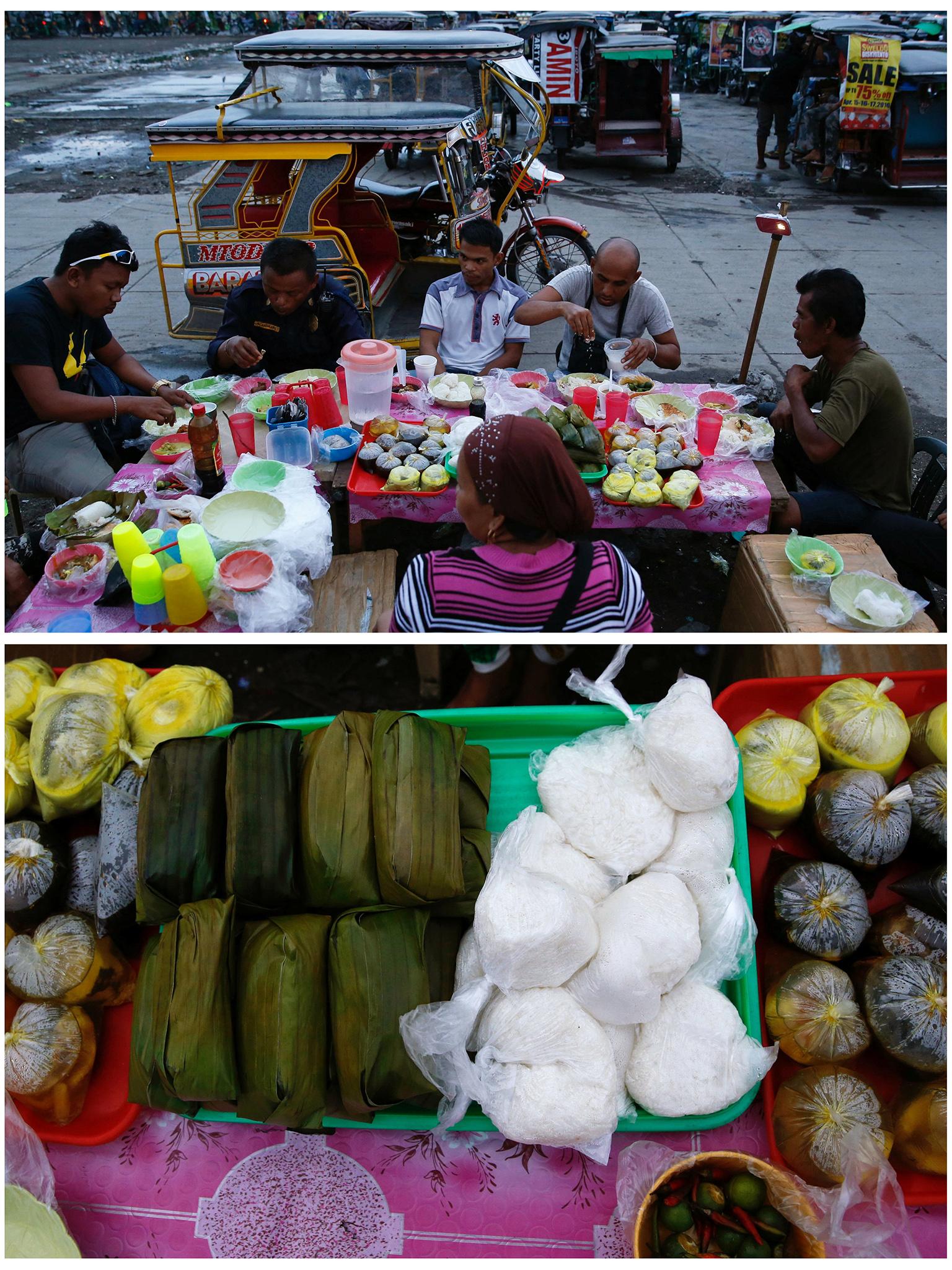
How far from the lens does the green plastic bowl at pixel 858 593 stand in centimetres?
261

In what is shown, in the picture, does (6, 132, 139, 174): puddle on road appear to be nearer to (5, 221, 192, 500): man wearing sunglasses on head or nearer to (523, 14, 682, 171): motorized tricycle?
(523, 14, 682, 171): motorized tricycle

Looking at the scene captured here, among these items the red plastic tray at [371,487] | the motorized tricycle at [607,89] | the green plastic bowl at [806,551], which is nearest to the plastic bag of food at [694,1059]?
the green plastic bowl at [806,551]

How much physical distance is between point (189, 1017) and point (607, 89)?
14022 mm

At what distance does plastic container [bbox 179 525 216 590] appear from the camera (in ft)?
8.03

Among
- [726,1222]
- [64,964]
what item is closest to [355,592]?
[64,964]

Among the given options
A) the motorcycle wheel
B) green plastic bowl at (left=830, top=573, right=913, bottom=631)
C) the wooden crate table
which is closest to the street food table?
the wooden crate table

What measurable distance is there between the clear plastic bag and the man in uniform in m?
2.82

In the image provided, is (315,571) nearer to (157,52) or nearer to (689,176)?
(689,176)

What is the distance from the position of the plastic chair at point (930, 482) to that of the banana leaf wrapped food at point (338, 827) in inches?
115

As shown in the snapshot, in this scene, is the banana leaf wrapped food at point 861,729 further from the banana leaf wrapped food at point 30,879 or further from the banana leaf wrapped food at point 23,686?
the banana leaf wrapped food at point 23,686

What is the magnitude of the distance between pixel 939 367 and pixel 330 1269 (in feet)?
23.1

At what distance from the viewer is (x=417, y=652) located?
2945mm

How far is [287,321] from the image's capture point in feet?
13.5

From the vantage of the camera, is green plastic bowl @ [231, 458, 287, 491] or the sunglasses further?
the sunglasses
